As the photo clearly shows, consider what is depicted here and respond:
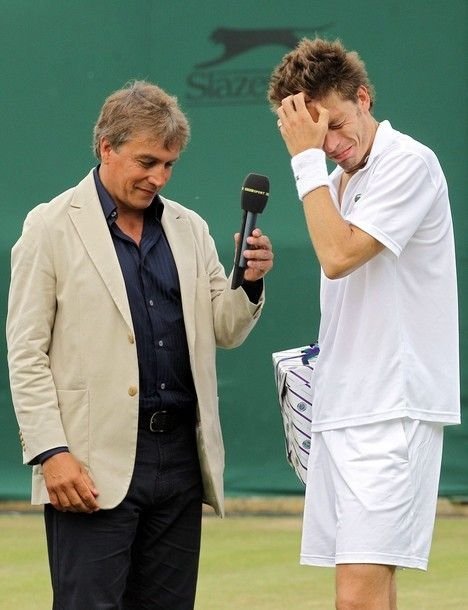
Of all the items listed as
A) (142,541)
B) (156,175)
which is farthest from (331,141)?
(142,541)

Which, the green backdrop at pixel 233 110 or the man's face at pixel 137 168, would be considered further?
the green backdrop at pixel 233 110

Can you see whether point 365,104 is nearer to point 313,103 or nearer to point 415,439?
point 313,103

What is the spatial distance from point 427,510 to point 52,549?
3.22ft

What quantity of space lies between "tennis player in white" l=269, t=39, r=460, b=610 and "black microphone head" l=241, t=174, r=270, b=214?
0.21 meters

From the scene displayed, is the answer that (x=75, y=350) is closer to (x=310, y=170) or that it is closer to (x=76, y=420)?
(x=76, y=420)

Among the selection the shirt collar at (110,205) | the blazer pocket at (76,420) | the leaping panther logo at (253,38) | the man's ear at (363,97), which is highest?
the leaping panther logo at (253,38)

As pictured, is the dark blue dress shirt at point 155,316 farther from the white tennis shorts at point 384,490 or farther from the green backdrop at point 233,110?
the green backdrop at point 233,110

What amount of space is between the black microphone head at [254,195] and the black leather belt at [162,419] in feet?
1.86

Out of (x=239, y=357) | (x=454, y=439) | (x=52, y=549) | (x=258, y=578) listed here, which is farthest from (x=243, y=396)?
(x=52, y=549)

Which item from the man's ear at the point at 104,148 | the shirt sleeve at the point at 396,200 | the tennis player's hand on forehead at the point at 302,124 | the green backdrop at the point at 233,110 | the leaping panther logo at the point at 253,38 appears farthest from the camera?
the leaping panther logo at the point at 253,38

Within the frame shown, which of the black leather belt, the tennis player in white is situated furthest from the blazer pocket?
the tennis player in white

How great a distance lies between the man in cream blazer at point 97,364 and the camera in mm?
3748

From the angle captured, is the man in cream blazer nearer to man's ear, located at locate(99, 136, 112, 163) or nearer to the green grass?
man's ear, located at locate(99, 136, 112, 163)

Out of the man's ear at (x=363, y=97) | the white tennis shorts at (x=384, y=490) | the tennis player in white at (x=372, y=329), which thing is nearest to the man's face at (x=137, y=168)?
the tennis player in white at (x=372, y=329)
